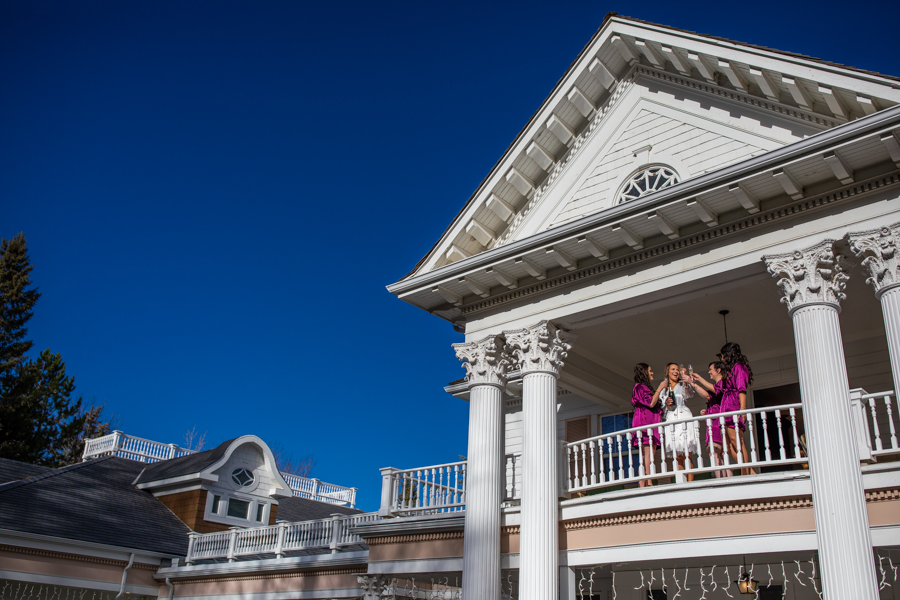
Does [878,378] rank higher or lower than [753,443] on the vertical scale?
higher

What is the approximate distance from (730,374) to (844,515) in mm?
2944

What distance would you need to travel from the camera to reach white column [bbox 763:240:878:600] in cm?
842

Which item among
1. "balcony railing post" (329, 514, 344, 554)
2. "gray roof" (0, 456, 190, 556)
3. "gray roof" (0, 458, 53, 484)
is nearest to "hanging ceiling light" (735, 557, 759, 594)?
"balcony railing post" (329, 514, 344, 554)

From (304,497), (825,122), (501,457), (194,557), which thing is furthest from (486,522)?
(304,497)

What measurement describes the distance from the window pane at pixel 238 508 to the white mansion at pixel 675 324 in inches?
361

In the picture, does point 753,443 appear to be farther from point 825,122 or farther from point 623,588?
point 623,588

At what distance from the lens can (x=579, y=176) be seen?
13.3 m

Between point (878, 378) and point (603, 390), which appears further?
point (603, 390)

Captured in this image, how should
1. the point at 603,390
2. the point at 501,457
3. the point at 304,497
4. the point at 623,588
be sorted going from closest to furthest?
the point at 501,457 < the point at 623,588 < the point at 603,390 < the point at 304,497

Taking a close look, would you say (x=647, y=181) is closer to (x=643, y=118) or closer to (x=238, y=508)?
(x=643, y=118)

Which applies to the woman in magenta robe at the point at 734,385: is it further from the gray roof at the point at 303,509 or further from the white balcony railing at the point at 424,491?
the gray roof at the point at 303,509

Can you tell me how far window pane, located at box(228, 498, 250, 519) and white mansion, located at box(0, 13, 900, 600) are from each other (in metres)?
9.17

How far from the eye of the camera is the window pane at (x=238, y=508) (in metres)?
25.0

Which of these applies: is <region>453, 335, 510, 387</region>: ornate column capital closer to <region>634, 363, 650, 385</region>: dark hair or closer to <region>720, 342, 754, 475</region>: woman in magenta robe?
<region>634, 363, 650, 385</region>: dark hair
